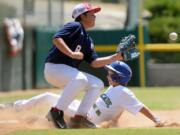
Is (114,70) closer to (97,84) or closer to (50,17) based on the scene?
(97,84)

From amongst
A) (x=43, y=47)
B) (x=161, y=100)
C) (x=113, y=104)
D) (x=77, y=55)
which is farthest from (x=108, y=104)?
(x=43, y=47)

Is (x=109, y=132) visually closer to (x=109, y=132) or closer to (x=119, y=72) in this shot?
(x=109, y=132)

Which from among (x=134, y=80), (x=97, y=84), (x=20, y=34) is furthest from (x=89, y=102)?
(x=134, y=80)

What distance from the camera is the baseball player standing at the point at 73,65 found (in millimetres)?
8352

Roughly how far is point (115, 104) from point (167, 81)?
12.2m

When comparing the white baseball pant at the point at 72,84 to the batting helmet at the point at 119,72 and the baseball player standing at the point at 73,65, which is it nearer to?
the baseball player standing at the point at 73,65

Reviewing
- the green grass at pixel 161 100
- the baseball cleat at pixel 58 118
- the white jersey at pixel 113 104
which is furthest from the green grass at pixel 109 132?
the green grass at pixel 161 100

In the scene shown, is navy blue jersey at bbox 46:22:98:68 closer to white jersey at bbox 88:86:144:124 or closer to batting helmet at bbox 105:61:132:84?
batting helmet at bbox 105:61:132:84

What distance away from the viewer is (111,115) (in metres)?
8.84

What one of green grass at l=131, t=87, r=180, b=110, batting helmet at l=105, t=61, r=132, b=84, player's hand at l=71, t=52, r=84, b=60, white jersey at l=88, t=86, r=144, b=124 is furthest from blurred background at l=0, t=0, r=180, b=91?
player's hand at l=71, t=52, r=84, b=60

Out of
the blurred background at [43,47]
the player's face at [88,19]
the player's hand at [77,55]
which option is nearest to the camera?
the player's hand at [77,55]

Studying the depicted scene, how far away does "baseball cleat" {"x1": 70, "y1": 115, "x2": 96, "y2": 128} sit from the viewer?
8.44m

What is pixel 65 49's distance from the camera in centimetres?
824

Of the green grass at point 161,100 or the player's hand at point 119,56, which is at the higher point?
the player's hand at point 119,56
